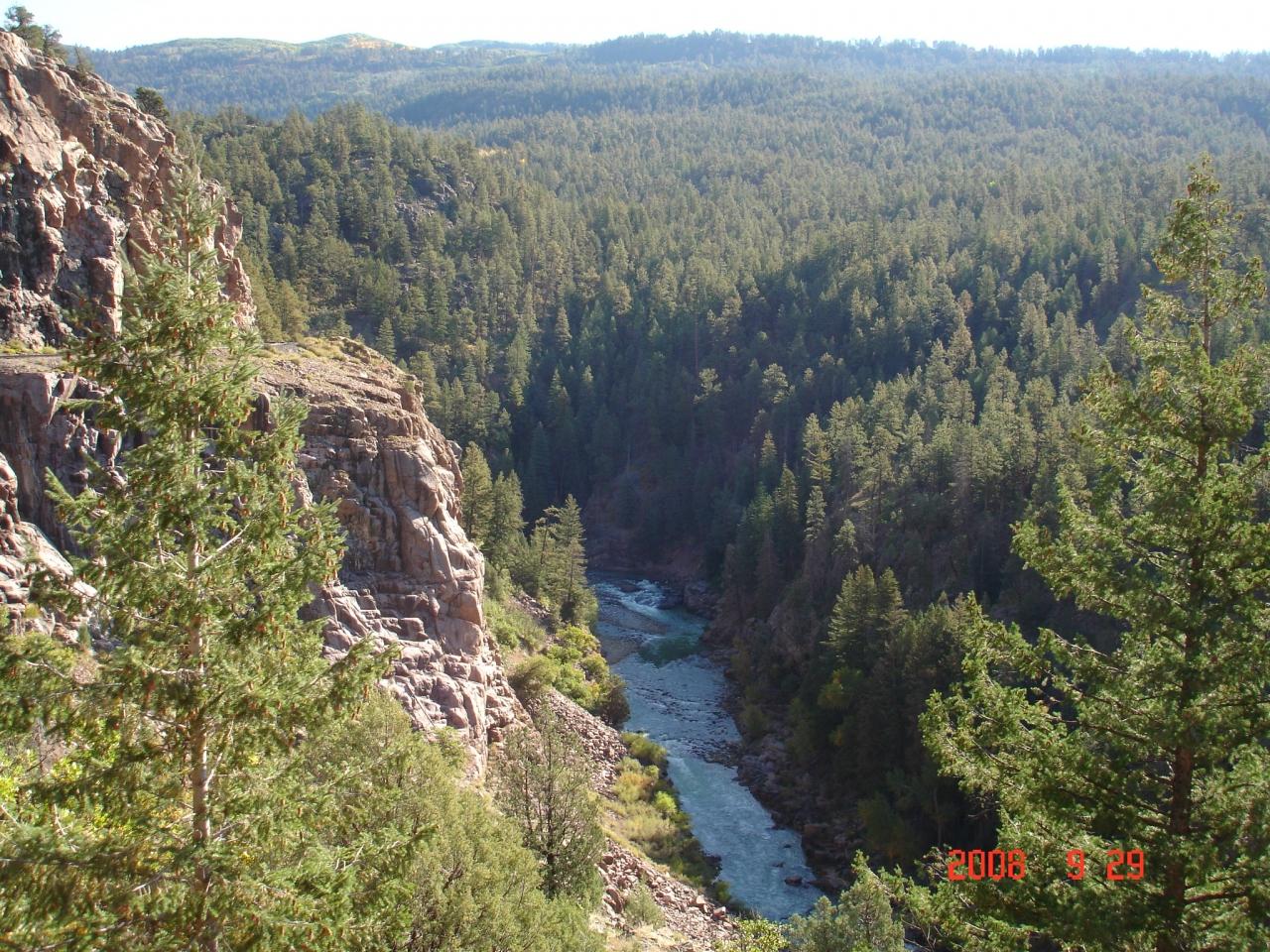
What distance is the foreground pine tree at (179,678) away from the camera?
9.66 m

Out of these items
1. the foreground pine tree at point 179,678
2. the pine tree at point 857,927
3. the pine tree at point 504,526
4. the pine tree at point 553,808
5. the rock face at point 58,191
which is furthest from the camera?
the pine tree at point 504,526

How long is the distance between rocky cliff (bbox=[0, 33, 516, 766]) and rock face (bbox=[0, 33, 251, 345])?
2.1 inches

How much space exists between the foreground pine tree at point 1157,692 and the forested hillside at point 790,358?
32.8 meters

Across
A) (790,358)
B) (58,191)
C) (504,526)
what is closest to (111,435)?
(58,191)

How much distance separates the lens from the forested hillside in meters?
54.0

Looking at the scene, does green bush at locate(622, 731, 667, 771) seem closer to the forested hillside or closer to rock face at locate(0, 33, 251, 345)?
the forested hillside

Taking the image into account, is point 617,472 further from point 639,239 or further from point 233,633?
point 233,633

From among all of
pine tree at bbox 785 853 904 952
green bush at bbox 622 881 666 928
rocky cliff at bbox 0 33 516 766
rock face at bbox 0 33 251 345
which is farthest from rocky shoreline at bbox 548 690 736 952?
rock face at bbox 0 33 251 345

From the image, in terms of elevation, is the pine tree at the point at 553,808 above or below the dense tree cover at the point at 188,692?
below

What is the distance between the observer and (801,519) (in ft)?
254

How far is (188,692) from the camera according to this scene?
10211mm

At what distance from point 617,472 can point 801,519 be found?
39536 millimetres
